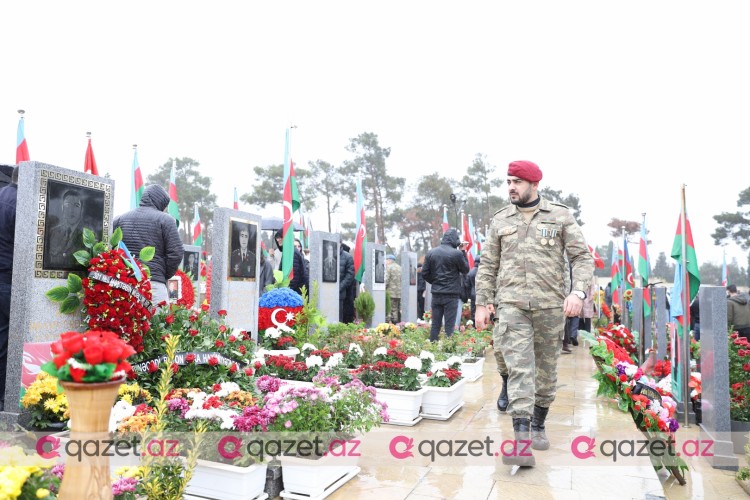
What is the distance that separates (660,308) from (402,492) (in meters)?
5.49

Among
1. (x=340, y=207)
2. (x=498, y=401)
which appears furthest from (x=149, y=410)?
(x=340, y=207)

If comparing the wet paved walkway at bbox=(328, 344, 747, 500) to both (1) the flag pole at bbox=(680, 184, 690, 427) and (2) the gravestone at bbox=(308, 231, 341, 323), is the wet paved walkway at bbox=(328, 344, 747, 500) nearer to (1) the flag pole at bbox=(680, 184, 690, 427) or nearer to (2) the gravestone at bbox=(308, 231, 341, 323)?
(1) the flag pole at bbox=(680, 184, 690, 427)

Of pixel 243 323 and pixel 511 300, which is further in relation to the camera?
pixel 243 323

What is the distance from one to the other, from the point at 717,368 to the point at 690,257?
1963 millimetres

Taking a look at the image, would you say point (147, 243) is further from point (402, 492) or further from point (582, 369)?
point (582, 369)

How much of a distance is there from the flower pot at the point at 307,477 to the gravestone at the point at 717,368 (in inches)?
132

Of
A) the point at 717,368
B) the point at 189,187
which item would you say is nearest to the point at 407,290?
the point at 717,368

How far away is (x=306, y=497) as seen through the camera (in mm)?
3352

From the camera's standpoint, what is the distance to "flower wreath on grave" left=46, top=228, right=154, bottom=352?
15.6 feet

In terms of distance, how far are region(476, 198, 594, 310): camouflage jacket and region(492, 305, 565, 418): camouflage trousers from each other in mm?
95

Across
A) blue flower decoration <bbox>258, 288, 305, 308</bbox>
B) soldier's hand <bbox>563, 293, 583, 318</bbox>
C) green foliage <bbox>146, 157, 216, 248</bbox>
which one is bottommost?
blue flower decoration <bbox>258, 288, 305, 308</bbox>

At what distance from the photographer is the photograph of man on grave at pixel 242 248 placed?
7.49m

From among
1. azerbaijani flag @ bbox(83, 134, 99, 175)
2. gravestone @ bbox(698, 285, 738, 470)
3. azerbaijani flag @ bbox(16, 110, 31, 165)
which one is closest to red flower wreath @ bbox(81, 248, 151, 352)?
gravestone @ bbox(698, 285, 738, 470)

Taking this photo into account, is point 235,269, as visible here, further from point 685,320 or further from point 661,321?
point 661,321
